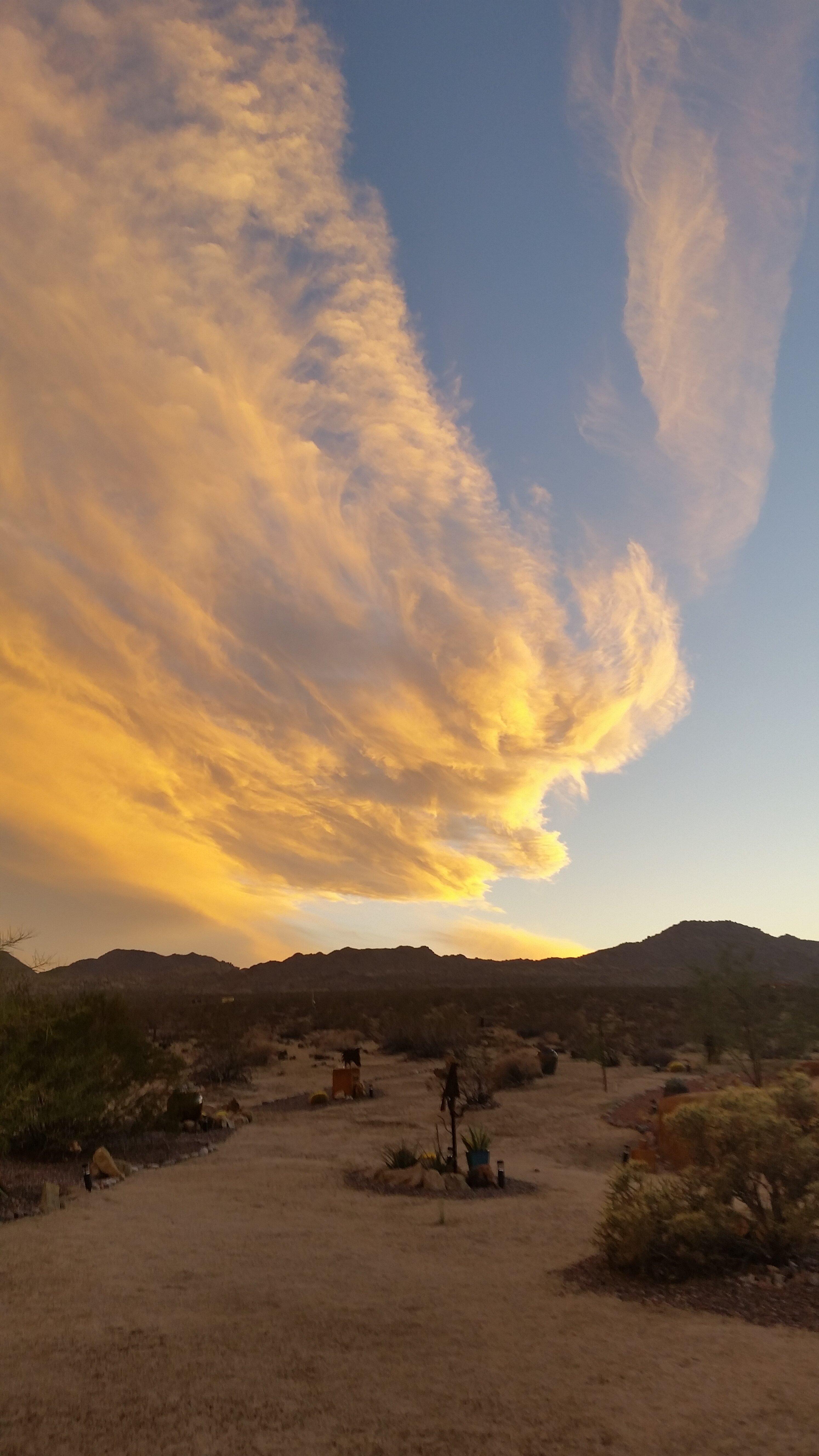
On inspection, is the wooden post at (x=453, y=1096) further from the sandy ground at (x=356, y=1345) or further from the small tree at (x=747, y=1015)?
the small tree at (x=747, y=1015)

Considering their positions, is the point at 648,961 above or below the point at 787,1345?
above

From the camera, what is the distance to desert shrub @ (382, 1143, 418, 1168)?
1434 centimetres

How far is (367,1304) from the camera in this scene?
788 cm

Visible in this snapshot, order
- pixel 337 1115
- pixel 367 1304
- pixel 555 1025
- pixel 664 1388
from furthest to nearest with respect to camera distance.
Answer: pixel 555 1025, pixel 337 1115, pixel 367 1304, pixel 664 1388

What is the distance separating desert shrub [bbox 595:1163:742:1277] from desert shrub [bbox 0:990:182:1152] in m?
8.65

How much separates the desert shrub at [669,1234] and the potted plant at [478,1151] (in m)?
5.14

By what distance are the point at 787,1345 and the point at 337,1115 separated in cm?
1589

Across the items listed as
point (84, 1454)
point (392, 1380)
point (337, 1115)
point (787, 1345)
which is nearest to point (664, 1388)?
point (787, 1345)

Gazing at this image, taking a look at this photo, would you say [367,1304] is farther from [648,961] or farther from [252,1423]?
[648,961]

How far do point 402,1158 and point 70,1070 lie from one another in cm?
575

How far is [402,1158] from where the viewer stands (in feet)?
47.2

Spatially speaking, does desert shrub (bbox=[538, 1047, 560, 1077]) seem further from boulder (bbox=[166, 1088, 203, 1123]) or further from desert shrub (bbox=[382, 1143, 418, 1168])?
desert shrub (bbox=[382, 1143, 418, 1168])

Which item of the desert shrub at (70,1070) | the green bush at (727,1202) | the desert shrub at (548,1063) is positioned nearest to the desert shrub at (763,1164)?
the green bush at (727,1202)

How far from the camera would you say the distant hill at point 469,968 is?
9800 centimetres
